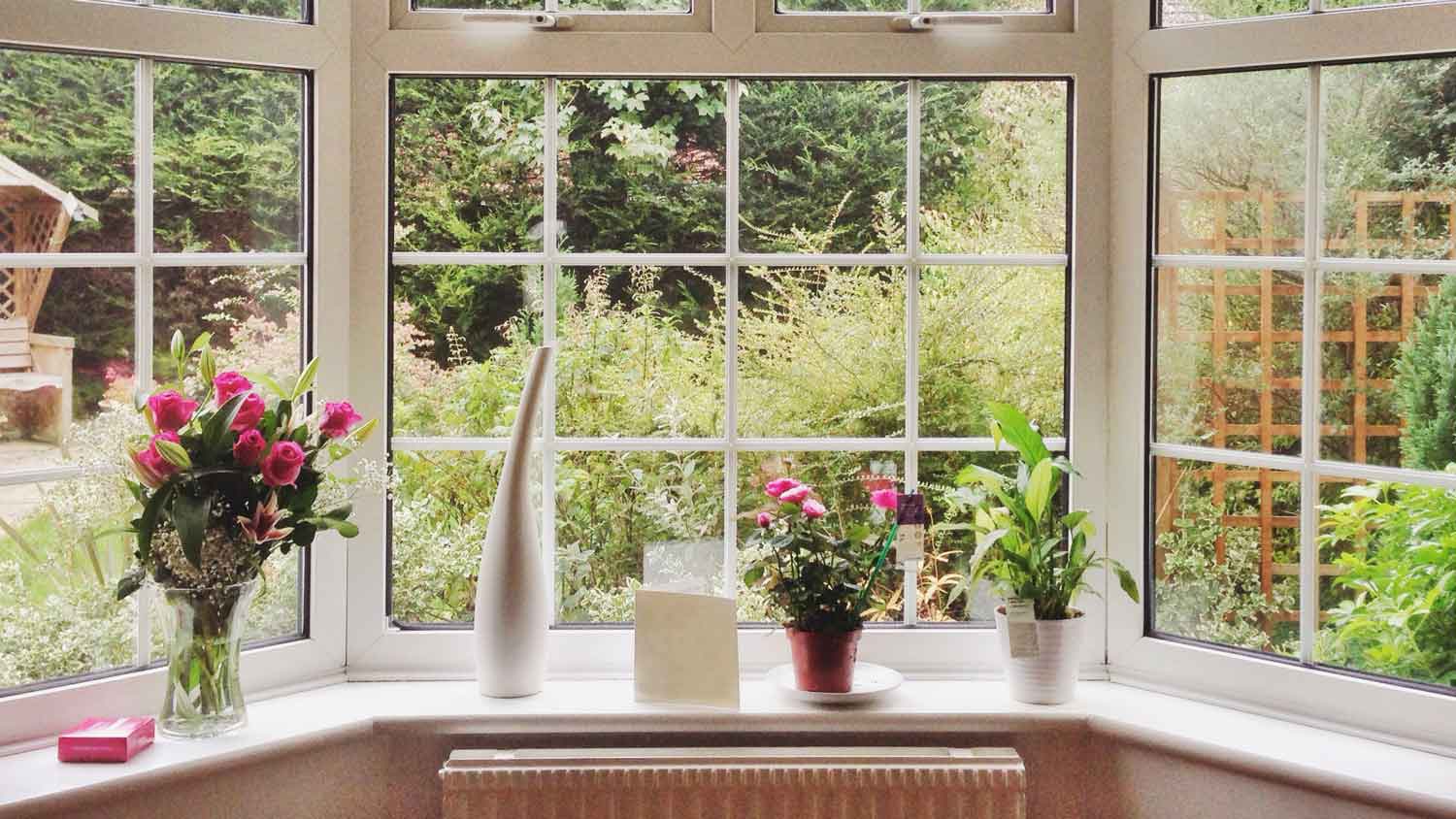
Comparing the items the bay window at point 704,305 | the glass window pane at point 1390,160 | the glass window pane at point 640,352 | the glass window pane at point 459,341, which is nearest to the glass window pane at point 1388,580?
the glass window pane at point 1390,160

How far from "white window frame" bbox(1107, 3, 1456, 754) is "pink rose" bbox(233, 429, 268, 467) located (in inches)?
61.6

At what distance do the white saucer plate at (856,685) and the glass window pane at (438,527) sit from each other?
0.60 meters

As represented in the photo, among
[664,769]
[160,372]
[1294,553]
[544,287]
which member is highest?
[544,287]

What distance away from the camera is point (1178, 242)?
2531 millimetres

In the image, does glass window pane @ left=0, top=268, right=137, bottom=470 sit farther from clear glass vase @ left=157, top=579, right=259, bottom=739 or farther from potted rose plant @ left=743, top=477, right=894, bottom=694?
potted rose plant @ left=743, top=477, right=894, bottom=694

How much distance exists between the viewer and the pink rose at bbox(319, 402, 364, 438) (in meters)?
2.20

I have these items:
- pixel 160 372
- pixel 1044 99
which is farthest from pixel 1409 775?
pixel 160 372

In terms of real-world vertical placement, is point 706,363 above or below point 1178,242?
below

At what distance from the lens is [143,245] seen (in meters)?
2.33

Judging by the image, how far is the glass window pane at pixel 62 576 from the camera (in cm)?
219

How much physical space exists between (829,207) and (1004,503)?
26.3 inches

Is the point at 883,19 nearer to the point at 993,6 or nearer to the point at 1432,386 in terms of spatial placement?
the point at 993,6

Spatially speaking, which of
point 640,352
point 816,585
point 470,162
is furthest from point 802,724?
point 470,162

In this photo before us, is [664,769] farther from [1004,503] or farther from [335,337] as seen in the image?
[335,337]
